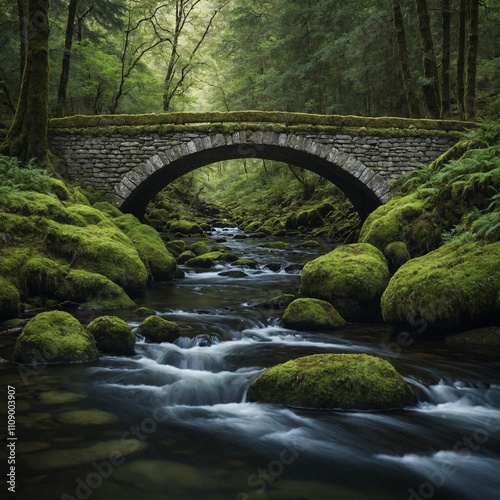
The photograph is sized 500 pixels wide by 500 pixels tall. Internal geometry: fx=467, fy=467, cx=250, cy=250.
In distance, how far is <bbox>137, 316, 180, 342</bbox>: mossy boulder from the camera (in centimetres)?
642

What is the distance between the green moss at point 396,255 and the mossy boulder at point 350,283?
76cm

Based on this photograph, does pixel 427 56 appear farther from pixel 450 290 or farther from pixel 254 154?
pixel 450 290

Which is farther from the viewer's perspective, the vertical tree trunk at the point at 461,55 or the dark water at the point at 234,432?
the vertical tree trunk at the point at 461,55

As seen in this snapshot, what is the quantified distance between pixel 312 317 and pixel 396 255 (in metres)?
2.84

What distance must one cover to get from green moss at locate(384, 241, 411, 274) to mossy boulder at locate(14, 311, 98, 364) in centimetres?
609

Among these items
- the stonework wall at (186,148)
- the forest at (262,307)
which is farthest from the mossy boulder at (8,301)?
the stonework wall at (186,148)

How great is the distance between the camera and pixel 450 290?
6266mm

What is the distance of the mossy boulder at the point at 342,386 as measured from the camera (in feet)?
14.0

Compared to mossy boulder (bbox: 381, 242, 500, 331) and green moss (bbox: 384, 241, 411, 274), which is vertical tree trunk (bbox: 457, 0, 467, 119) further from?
mossy boulder (bbox: 381, 242, 500, 331)

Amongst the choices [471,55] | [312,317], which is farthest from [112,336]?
[471,55]

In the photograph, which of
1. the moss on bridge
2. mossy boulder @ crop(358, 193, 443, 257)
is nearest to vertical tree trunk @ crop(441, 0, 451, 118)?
the moss on bridge

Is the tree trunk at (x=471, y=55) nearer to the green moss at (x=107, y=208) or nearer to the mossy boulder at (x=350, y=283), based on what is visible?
the mossy boulder at (x=350, y=283)

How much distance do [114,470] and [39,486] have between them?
493mm

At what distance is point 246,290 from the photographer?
35.6ft
